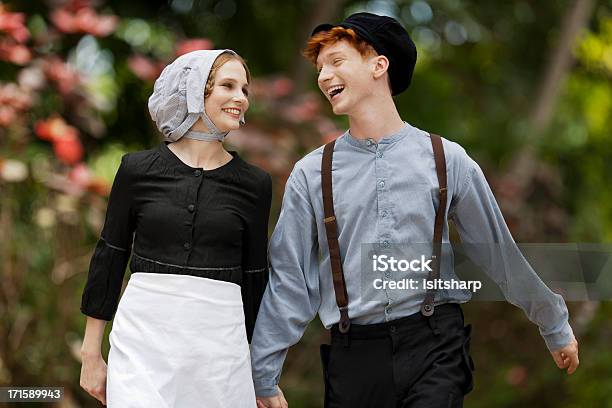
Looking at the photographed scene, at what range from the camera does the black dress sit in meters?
3.41

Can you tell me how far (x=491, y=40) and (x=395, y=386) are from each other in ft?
24.2

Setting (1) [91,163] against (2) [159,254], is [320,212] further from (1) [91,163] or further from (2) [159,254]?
(1) [91,163]

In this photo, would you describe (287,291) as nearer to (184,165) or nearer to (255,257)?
(255,257)

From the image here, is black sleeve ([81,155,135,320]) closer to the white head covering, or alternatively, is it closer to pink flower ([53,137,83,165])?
the white head covering

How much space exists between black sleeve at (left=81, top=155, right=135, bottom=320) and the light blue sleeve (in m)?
1.10

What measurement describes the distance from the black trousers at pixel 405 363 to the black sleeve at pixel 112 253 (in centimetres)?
77

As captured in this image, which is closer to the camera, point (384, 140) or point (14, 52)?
point (384, 140)

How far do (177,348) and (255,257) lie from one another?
0.44 meters

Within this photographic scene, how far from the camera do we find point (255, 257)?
3.56m

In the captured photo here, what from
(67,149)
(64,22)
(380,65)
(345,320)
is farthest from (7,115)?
(345,320)

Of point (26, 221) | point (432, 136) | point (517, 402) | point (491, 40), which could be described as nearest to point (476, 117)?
point (491, 40)

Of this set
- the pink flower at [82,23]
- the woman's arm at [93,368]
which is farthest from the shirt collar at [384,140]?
the pink flower at [82,23]

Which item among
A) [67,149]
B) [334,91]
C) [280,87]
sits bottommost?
[67,149]

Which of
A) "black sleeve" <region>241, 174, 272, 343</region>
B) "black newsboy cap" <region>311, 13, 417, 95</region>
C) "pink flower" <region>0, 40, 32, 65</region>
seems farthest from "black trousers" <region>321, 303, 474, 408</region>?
"pink flower" <region>0, 40, 32, 65</region>
